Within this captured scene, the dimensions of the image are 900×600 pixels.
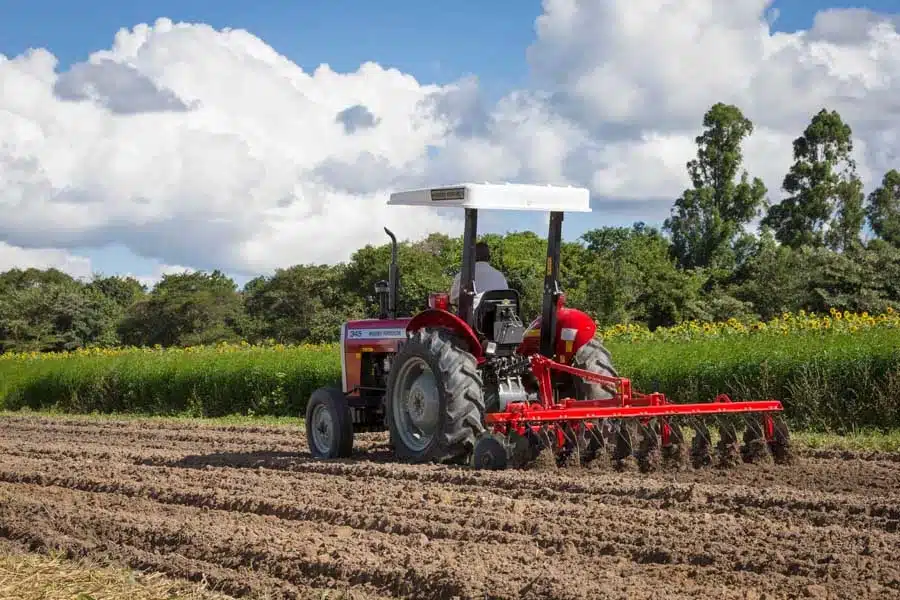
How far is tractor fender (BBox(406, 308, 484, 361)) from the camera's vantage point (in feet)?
32.2

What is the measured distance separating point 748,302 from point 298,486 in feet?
84.5

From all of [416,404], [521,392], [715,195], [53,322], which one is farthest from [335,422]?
[53,322]

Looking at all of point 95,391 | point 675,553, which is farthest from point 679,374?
point 95,391

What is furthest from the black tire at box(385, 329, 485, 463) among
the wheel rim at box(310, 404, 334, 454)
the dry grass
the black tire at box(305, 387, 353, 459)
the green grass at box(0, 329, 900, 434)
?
the dry grass

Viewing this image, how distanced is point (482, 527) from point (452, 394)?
2.46m

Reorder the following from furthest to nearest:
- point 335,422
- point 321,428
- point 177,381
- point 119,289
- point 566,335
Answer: point 119,289 → point 177,381 → point 321,428 → point 335,422 → point 566,335

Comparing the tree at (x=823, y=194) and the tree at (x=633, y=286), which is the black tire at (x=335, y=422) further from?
the tree at (x=823, y=194)

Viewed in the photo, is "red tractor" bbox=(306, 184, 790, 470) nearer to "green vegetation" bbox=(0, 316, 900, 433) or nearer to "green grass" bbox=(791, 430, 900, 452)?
"green grass" bbox=(791, 430, 900, 452)

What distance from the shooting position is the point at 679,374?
606 inches

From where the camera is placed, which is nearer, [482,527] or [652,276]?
[482,527]

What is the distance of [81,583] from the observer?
6555 millimetres

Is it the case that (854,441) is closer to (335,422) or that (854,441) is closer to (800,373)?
(800,373)

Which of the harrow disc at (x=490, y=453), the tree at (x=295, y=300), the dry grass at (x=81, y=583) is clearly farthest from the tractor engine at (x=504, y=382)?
the tree at (x=295, y=300)

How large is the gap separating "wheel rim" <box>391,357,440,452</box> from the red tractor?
0.01 m
